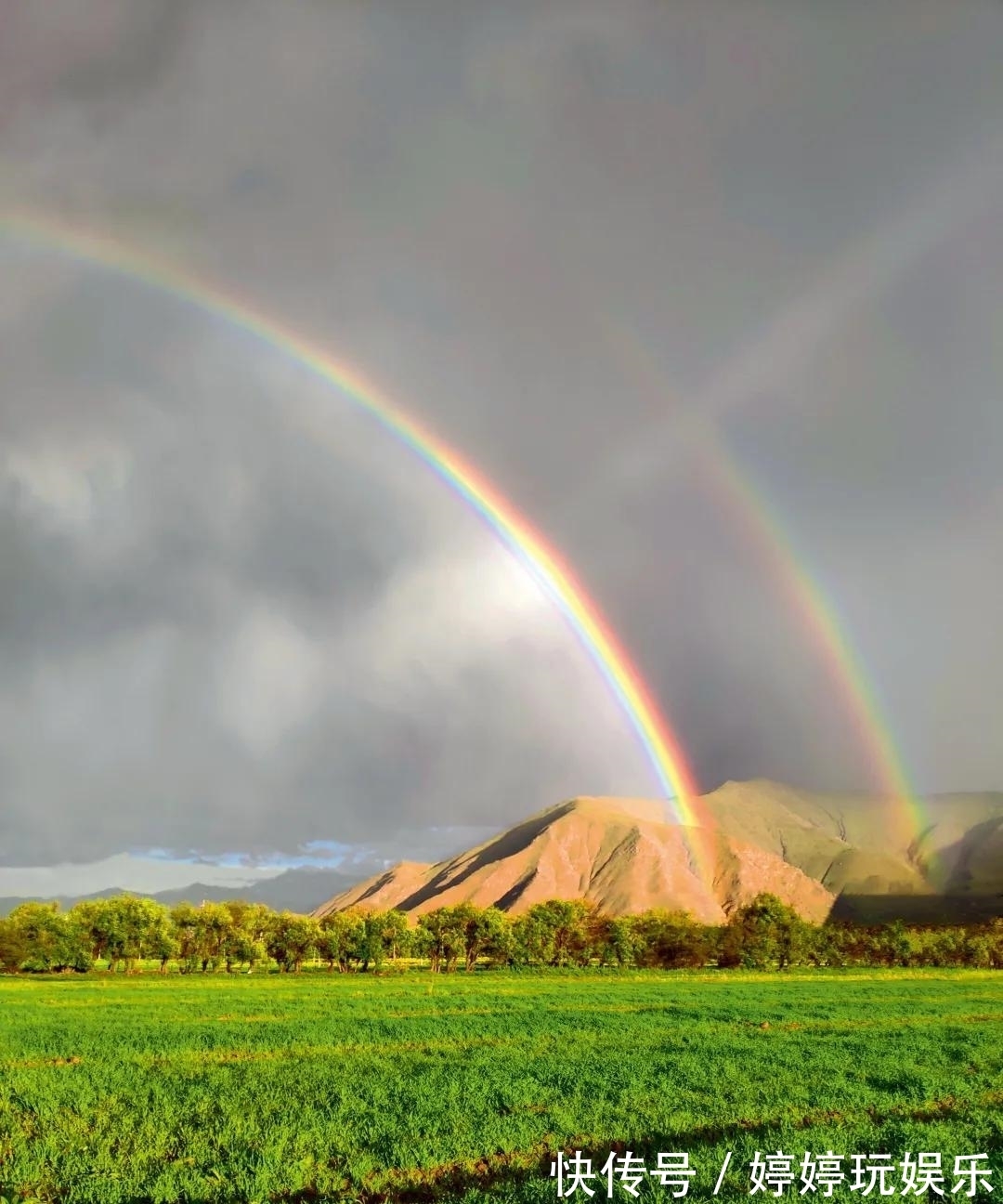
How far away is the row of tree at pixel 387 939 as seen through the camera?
6230 inches

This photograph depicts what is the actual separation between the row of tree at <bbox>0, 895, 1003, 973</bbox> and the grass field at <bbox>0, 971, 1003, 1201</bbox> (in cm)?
11392

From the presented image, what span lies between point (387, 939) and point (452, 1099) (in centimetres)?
16140

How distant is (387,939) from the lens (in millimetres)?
176625

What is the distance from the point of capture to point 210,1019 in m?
58.0

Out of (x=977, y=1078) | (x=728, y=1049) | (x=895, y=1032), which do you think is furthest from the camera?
(x=895, y=1032)

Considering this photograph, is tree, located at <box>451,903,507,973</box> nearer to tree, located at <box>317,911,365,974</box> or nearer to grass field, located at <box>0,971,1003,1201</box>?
tree, located at <box>317,911,365,974</box>

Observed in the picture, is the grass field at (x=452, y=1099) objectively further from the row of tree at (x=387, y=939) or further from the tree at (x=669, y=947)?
the tree at (x=669, y=947)

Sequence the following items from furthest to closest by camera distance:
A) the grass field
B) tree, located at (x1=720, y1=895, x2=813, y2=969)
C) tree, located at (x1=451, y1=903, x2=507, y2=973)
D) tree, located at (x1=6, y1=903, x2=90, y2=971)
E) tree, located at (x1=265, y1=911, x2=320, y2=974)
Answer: tree, located at (x1=720, y1=895, x2=813, y2=969)
tree, located at (x1=451, y1=903, x2=507, y2=973)
tree, located at (x1=265, y1=911, x2=320, y2=974)
tree, located at (x1=6, y1=903, x2=90, y2=971)
the grass field

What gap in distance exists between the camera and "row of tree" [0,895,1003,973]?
15825cm

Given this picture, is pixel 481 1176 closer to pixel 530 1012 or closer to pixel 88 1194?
pixel 88 1194

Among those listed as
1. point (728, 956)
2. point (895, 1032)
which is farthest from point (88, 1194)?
point (728, 956)

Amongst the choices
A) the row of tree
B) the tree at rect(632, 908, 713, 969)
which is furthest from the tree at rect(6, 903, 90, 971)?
the tree at rect(632, 908, 713, 969)

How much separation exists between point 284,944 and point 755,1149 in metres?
167

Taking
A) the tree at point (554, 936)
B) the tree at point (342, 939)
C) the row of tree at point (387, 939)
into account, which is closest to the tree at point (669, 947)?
the row of tree at point (387, 939)
